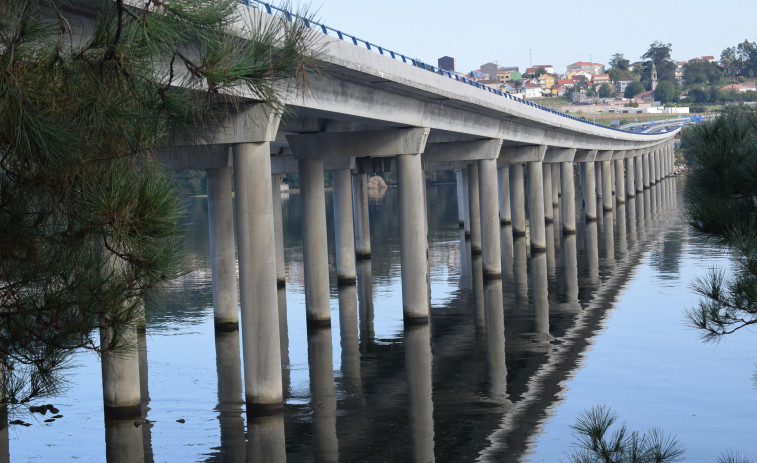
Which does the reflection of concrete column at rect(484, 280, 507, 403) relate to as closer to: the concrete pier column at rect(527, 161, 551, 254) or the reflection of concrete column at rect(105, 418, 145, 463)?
the reflection of concrete column at rect(105, 418, 145, 463)

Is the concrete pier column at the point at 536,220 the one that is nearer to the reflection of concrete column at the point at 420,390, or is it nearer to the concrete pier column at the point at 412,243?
the concrete pier column at the point at 412,243

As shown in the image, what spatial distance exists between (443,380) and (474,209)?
31909mm

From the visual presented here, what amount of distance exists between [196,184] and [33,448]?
429 ft

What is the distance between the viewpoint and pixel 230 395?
21.7m

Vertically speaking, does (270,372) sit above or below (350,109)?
below

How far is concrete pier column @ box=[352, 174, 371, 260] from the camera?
4806 centimetres

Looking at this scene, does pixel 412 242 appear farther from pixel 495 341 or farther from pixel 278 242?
pixel 278 242

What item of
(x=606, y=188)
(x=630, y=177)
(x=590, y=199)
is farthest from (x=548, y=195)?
(x=630, y=177)

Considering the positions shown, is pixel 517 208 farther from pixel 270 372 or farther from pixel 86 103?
pixel 86 103

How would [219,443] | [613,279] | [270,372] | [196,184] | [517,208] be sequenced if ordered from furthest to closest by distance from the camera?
[196,184] < [517,208] < [613,279] < [270,372] < [219,443]

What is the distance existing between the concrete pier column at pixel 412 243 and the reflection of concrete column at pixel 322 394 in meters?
2.56

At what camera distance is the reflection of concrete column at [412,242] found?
29.0m

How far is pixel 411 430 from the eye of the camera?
18.1 m

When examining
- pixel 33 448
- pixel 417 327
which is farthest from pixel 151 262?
pixel 417 327
